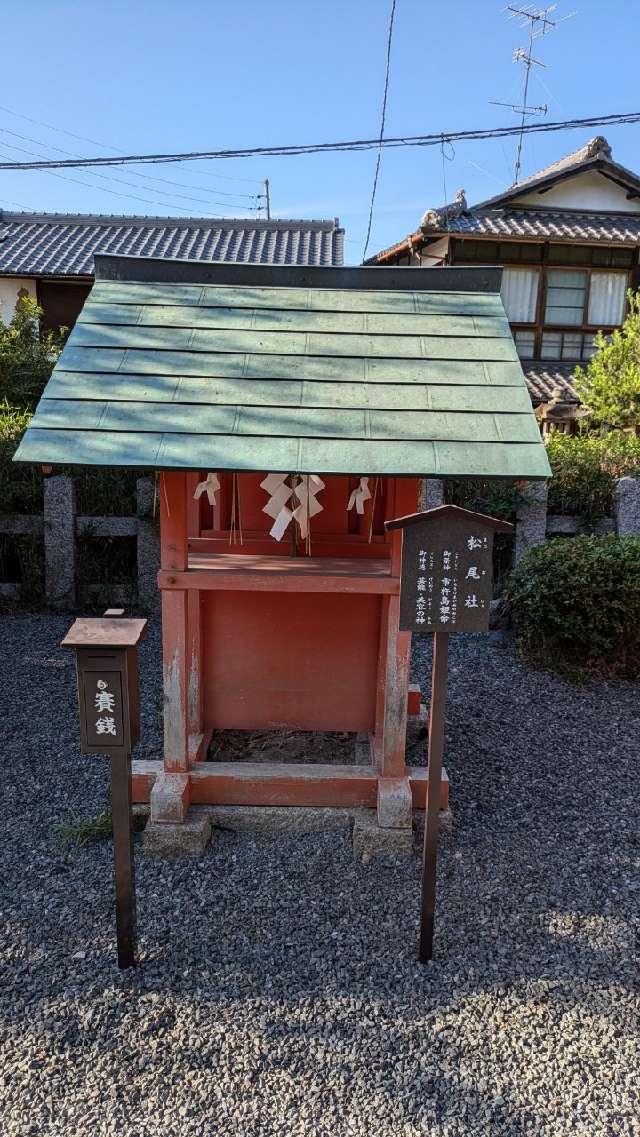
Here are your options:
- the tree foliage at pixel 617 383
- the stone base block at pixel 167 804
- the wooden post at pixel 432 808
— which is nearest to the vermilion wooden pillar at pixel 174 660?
the stone base block at pixel 167 804

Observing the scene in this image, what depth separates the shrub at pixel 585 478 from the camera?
7090 millimetres

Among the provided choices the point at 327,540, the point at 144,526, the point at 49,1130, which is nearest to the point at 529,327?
the point at 144,526

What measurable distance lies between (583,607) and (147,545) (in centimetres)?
410

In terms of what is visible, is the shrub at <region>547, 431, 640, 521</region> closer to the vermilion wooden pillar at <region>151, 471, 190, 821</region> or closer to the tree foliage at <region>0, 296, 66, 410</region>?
the vermilion wooden pillar at <region>151, 471, 190, 821</region>

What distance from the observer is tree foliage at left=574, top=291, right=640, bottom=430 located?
9000mm

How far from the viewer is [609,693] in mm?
5562

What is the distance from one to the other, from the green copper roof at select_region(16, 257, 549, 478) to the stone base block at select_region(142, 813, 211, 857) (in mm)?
1725

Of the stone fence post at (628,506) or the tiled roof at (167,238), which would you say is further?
the tiled roof at (167,238)

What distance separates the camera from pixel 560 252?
46.2 feet

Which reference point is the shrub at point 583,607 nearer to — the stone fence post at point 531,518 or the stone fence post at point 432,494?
the stone fence post at point 531,518

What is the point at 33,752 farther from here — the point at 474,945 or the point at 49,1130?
the point at 474,945

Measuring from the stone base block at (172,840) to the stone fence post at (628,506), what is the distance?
17.4 ft

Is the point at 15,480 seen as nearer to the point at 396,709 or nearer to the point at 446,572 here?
the point at 396,709

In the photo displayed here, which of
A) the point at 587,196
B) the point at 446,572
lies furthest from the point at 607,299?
the point at 446,572
